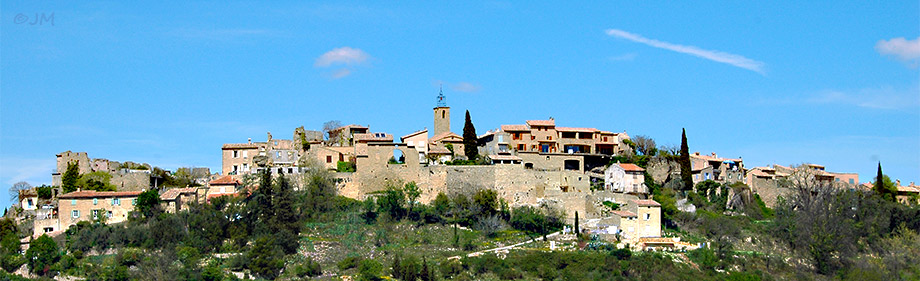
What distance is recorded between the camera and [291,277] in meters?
55.3

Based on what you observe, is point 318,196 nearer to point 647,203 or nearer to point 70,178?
point 70,178

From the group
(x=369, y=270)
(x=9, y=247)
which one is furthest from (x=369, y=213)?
(x=9, y=247)

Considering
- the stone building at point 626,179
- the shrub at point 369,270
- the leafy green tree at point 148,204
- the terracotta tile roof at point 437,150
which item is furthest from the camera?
the terracotta tile roof at point 437,150

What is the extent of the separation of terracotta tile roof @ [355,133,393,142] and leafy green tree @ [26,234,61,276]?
16460 mm

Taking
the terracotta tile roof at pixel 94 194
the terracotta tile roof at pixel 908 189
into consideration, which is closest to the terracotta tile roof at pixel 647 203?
the terracotta tile roof at pixel 908 189

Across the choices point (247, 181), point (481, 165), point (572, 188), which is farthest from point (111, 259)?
point (572, 188)

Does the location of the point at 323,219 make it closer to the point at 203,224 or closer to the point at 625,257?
the point at 203,224

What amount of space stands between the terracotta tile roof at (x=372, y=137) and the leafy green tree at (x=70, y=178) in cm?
1441

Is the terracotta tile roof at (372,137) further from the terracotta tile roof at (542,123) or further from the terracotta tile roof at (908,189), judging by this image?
the terracotta tile roof at (908,189)

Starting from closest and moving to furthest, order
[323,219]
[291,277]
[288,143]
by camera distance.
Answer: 1. [291,277]
2. [323,219]
3. [288,143]

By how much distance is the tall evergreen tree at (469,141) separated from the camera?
2614 inches

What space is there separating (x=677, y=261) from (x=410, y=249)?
12.5 meters

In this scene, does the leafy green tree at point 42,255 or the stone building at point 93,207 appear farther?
the stone building at point 93,207

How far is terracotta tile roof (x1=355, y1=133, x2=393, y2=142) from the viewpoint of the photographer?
64.7m
